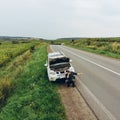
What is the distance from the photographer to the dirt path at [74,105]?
33.2ft

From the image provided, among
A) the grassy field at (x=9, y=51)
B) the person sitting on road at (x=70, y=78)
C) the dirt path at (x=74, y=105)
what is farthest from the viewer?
the grassy field at (x=9, y=51)

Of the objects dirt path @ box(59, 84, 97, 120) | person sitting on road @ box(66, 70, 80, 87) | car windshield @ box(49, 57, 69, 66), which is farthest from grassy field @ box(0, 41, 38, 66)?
dirt path @ box(59, 84, 97, 120)

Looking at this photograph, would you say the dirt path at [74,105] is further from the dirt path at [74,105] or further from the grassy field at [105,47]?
the grassy field at [105,47]

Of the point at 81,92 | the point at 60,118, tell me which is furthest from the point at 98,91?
the point at 60,118

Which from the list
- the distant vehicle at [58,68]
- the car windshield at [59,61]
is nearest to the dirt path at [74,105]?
the distant vehicle at [58,68]

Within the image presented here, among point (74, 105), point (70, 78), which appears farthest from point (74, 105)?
point (70, 78)

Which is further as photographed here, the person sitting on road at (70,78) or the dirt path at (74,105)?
the person sitting on road at (70,78)

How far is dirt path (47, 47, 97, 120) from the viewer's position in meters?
10.1

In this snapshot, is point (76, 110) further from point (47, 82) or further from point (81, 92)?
point (47, 82)

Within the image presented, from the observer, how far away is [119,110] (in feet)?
34.2

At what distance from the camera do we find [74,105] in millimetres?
11641

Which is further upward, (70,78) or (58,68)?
(58,68)

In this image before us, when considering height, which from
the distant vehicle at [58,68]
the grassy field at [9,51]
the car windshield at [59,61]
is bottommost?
the grassy field at [9,51]

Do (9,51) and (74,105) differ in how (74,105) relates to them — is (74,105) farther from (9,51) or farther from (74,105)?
(9,51)
